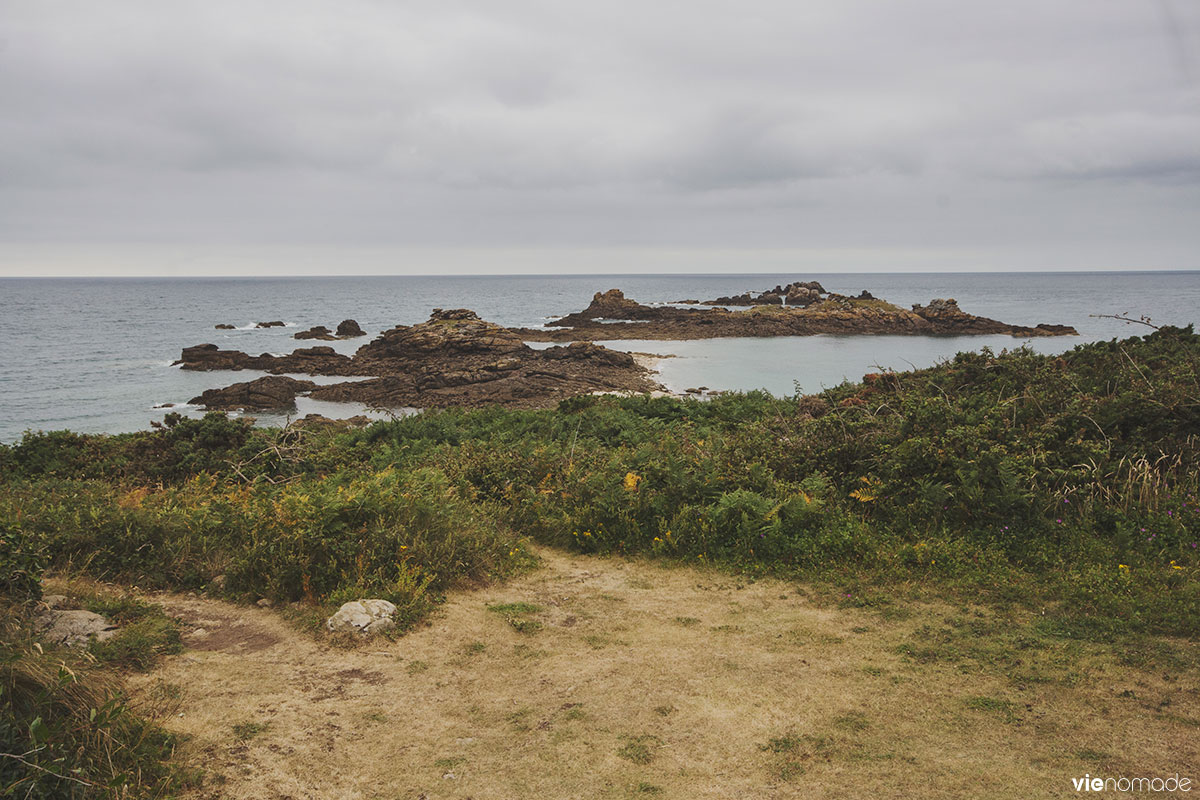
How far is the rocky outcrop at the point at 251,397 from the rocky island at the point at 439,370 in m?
0.04

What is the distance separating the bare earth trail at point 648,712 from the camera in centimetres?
432

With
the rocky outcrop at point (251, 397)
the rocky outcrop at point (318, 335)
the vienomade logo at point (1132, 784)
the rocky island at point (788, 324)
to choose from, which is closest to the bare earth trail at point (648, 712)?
the vienomade logo at point (1132, 784)

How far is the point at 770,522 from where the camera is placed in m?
8.45

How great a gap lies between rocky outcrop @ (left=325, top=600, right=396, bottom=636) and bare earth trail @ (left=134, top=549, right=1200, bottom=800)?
25cm

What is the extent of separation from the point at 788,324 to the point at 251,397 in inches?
1806

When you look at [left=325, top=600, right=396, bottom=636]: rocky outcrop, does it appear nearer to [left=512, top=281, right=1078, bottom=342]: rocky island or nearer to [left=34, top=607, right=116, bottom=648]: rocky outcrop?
[left=34, top=607, right=116, bottom=648]: rocky outcrop

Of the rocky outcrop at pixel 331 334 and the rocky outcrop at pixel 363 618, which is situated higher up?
the rocky outcrop at pixel 331 334

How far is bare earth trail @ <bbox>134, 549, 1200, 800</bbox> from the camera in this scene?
4.32 meters

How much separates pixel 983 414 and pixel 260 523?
9084mm

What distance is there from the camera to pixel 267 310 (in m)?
109

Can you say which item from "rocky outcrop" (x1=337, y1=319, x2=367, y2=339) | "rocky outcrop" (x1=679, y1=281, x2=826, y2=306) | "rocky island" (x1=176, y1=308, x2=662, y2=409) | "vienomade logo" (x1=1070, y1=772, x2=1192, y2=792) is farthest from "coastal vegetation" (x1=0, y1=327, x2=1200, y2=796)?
"rocky outcrop" (x1=679, y1=281, x2=826, y2=306)

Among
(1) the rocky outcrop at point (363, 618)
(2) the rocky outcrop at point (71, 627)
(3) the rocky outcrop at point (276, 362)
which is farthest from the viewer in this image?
(3) the rocky outcrop at point (276, 362)

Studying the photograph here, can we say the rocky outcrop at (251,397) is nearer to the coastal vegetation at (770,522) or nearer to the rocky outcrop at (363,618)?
the coastal vegetation at (770,522)

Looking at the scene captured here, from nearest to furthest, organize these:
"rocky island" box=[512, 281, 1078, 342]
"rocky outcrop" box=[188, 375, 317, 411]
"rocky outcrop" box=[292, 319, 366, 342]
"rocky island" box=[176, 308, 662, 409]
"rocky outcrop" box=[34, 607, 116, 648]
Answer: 1. "rocky outcrop" box=[34, 607, 116, 648]
2. "rocky outcrop" box=[188, 375, 317, 411]
3. "rocky island" box=[176, 308, 662, 409]
4. "rocky island" box=[512, 281, 1078, 342]
5. "rocky outcrop" box=[292, 319, 366, 342]
